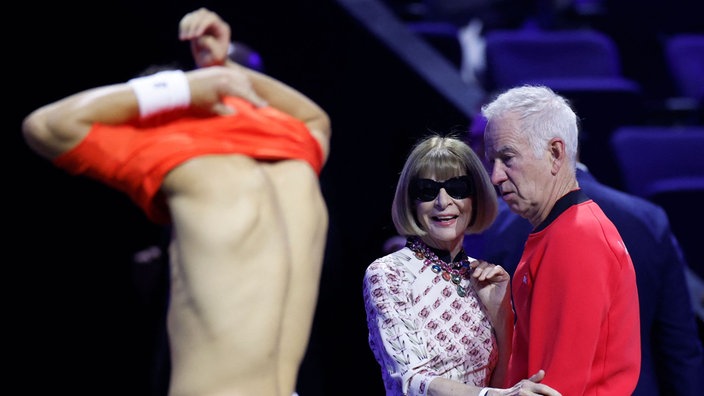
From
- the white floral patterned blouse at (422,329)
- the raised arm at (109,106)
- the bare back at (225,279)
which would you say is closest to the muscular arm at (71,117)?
the raised arm at (109,106)

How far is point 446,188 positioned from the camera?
2275 mm

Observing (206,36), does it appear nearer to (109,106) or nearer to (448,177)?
(109,106)

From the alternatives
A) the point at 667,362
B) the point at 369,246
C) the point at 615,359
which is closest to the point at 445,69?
the point at 369,246

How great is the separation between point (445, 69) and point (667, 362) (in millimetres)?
1827

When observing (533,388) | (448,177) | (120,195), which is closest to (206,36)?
(448,177)

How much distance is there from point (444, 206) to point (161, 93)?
81 centimetres

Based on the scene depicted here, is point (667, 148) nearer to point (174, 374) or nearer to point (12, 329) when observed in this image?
point (12, 329)

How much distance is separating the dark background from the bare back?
2.08 m

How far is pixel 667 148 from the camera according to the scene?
4.63m

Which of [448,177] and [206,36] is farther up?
[206,36]

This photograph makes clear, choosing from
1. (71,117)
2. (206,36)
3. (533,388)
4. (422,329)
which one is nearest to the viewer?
(71,117)

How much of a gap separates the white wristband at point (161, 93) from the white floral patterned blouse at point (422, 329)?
0.72 meters

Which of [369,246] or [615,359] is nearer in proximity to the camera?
[615,359]

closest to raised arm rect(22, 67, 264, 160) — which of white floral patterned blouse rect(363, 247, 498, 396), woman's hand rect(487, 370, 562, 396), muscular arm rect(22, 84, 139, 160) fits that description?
muscular arm rect(22, 84, 139, 160)
